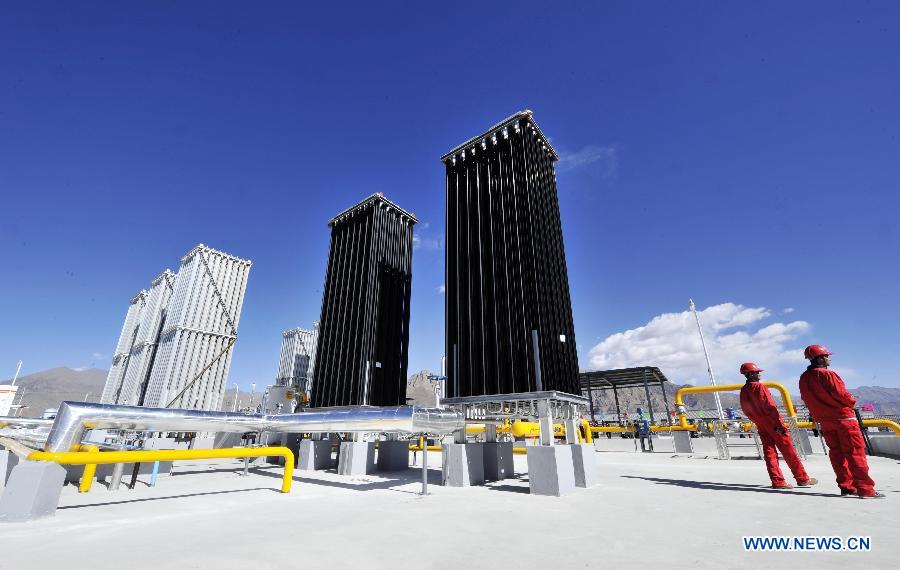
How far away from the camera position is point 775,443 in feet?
27.5

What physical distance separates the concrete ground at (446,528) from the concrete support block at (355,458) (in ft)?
14.8

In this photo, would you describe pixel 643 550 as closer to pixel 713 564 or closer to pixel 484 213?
pixel 713 564

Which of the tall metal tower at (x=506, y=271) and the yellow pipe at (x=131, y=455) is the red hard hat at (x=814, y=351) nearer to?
the tall metal tower at (x=506, y=271)

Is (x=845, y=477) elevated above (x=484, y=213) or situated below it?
below

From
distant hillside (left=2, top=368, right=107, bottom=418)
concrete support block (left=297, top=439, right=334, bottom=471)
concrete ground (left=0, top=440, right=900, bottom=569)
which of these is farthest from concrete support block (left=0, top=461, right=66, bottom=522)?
distant hillside (left=2, top=368, right=107, bottom=418)

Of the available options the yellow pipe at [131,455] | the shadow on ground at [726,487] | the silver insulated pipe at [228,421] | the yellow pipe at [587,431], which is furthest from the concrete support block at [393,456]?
the shadow on ground at [726,487]

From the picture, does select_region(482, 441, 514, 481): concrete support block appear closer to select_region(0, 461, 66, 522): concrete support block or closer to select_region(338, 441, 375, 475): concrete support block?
select_region(338, 441, 375, 475): concrete support block

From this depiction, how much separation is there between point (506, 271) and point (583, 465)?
6.49 metres

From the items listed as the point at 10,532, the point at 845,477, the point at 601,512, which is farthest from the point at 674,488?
the point at 10,532

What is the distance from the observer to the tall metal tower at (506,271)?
11.9 meters

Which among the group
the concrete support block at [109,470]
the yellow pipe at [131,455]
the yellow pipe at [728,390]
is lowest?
the concrete support block at [109,470]

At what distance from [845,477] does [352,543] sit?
8.97 m

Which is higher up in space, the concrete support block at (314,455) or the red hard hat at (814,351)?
the red hard hat at (814,351)

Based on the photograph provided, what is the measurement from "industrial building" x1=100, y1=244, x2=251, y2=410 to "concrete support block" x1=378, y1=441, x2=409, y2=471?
3201cm
